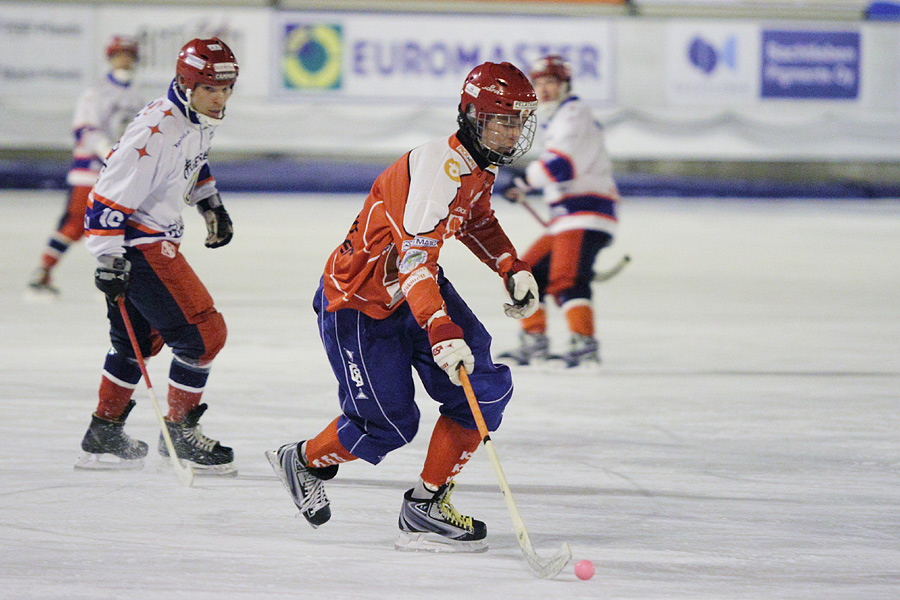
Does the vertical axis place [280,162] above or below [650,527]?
below

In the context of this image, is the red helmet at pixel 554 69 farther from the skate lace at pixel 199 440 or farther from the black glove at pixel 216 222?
the skate lace at pixel 199 440

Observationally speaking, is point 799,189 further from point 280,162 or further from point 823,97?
point 280,162

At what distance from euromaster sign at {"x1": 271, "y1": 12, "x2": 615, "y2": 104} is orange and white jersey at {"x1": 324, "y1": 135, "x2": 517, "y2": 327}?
14.1 meters

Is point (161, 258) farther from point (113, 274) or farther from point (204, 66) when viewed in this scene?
point (204, 66)

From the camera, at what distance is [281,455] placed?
3.40 meters

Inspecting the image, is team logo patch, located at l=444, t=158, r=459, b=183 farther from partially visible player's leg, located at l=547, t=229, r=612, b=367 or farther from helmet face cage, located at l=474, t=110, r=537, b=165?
partially visible player's leg, located at l=547, t=229, r=612, b=367

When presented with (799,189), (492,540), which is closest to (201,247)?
(492,540)

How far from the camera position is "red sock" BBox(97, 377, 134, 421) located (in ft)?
13.3

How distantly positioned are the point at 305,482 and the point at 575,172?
123 inches

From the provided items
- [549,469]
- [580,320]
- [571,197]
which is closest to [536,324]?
[580,320]

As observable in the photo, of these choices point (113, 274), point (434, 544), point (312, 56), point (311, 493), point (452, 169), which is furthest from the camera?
point (312, 56)

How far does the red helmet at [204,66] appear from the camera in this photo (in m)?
3.78

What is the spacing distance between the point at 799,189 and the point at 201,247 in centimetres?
941

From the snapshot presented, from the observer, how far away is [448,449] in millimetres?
3238
